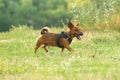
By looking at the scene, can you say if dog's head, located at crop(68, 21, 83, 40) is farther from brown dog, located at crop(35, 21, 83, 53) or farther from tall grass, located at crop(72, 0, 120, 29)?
tall grass, located at crop(72, 0, 120, 29)

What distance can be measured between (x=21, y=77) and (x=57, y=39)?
327 cm

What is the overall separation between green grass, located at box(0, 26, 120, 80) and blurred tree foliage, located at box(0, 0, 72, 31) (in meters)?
43.5

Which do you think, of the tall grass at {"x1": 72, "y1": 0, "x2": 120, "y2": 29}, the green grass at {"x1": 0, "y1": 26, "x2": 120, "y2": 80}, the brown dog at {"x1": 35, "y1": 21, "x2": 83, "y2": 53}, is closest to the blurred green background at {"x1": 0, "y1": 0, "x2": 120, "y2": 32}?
the tall grass at {"x1": 72, "y1": 0, "x2": 120, "y2": 29}

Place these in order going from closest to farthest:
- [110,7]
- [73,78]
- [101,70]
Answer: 1. [73,78]
2. [101,70]
3. [110,7]

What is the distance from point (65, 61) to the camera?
11742mm

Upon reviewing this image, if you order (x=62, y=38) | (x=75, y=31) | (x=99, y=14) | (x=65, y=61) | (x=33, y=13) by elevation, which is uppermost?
(x=33, y=13)

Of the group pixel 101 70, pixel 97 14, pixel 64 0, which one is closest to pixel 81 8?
pixel 97 14

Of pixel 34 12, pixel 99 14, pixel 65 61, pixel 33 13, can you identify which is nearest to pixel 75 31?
pixel 65 61

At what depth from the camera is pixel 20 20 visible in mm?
61625

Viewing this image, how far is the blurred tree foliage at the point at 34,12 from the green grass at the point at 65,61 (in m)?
43.5

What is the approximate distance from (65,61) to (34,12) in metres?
55.0

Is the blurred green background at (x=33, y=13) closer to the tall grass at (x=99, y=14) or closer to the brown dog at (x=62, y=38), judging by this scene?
the tall grass at (x=99, y=14)

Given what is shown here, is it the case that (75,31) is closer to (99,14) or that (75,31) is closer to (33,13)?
(99,14)

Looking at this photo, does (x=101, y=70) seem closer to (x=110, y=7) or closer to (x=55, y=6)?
(x=110, y=7)
